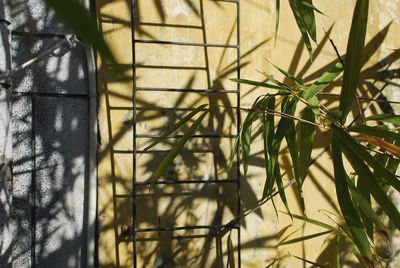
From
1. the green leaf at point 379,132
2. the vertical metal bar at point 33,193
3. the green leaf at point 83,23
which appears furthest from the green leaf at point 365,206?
the vertical metal bar at point 33,193

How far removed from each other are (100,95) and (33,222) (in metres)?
0.68

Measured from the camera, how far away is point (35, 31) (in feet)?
6.54

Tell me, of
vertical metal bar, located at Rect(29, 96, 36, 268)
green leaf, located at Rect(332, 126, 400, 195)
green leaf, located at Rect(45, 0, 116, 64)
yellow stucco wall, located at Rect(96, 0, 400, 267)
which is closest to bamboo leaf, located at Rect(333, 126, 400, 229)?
green leaf, located at Rect(332, 126, 400, 195)

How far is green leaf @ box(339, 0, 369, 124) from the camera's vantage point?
964mm

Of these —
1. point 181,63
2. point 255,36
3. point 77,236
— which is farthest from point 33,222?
point 255,36

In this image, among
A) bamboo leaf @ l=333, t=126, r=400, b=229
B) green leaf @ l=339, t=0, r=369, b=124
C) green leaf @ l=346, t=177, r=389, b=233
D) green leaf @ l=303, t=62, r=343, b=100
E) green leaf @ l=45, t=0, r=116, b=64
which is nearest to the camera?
green leaf @ l=45, t=0, r=116, b=64

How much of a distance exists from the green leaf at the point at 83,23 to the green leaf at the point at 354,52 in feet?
2.57

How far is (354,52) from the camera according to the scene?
1.04 meters

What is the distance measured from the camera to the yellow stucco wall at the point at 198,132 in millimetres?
2059

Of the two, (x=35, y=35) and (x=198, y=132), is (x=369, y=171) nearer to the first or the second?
(x=198, y=132)

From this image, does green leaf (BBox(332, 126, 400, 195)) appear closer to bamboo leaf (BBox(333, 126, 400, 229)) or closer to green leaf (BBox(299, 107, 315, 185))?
bamboo leaf (BBox(333, 126, 400, 229))

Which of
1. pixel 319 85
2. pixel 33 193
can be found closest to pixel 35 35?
pixel 33 193

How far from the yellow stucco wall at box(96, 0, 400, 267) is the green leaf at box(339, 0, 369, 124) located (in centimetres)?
104

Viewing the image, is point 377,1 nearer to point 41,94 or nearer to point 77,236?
point 41,94
